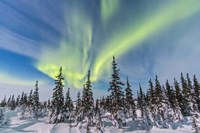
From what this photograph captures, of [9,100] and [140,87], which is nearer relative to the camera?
[140,87]

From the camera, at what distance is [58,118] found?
55.5 metres

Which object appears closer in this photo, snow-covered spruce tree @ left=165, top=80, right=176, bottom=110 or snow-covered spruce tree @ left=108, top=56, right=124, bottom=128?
snow-covered spruce tree @ left=108, top=56, right=124, bottom=128

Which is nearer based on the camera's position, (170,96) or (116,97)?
(116,97)

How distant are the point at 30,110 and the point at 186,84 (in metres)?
59.2

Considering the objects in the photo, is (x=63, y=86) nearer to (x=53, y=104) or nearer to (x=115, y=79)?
(x=53, y=104)

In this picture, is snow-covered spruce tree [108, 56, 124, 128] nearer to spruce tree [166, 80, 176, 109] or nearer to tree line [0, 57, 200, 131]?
tree line [0, 57, 200, 131]

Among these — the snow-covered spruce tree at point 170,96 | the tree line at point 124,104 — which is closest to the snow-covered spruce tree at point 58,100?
the tree line at point 124,104

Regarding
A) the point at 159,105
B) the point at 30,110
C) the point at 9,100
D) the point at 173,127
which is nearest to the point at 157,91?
the point at 159,105

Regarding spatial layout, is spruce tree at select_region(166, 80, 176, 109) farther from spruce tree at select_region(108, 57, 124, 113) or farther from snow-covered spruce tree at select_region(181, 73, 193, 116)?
spruce tree at select_region(108, 57, 124, 113)

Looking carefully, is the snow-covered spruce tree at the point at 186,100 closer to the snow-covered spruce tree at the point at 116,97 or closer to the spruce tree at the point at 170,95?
the spruce tree at the point at 170,95

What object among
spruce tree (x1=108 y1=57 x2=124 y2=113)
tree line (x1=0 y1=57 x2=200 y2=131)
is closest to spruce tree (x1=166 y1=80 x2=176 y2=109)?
tree line (x1=0 y1=57 x2=200 y2=131)

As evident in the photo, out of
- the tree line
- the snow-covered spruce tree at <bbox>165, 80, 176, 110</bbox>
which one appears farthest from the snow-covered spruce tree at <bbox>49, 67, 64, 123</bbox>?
the snow-covered spruce tree at <bbox>165, 80, 176, 110</bbox>

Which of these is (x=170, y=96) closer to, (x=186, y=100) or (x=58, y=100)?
(x=186, y=100)

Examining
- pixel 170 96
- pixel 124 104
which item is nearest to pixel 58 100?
pixel 124 104
